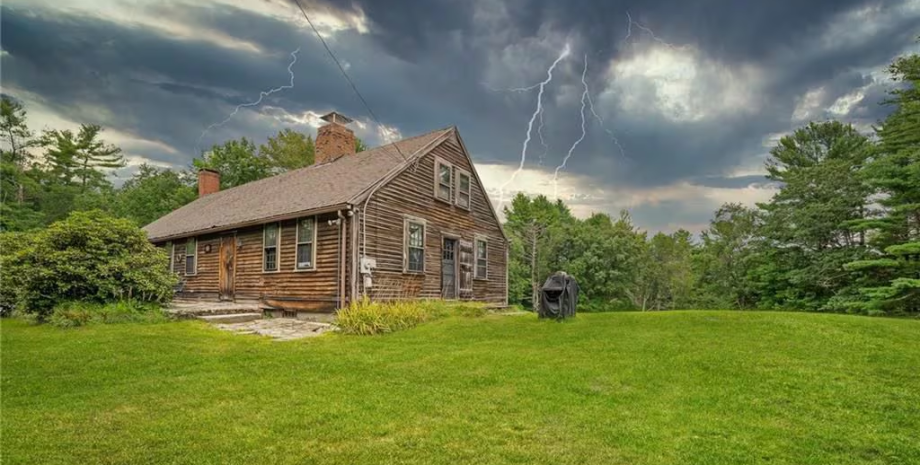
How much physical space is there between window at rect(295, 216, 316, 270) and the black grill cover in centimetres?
691

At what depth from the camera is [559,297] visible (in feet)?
33.0

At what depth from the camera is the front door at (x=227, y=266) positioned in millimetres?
15305

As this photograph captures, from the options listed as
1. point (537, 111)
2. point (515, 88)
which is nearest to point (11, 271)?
point (515, 88)

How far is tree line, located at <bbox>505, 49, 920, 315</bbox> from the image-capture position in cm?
1705

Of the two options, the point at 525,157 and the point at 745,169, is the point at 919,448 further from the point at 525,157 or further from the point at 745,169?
the point at 745,169

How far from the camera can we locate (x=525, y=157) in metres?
18.8

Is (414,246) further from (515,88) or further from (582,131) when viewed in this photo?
(582,131)

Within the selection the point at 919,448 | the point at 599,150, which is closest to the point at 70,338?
the point at 919,448

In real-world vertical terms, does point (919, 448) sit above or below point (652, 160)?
below

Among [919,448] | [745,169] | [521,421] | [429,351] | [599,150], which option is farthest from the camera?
[745,169]

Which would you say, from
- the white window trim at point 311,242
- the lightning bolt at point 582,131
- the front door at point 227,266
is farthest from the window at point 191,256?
the lightning bolt at point 582,131

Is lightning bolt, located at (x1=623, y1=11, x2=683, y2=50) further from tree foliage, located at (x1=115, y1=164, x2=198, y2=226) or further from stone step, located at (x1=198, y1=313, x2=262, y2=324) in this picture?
tree foliage, located at (x1=115, y1=164, x2=198, y2=226)

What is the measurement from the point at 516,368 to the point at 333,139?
631 inches

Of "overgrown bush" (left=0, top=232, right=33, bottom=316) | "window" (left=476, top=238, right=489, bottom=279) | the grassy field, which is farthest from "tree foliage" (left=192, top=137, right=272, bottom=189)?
the grassy field
